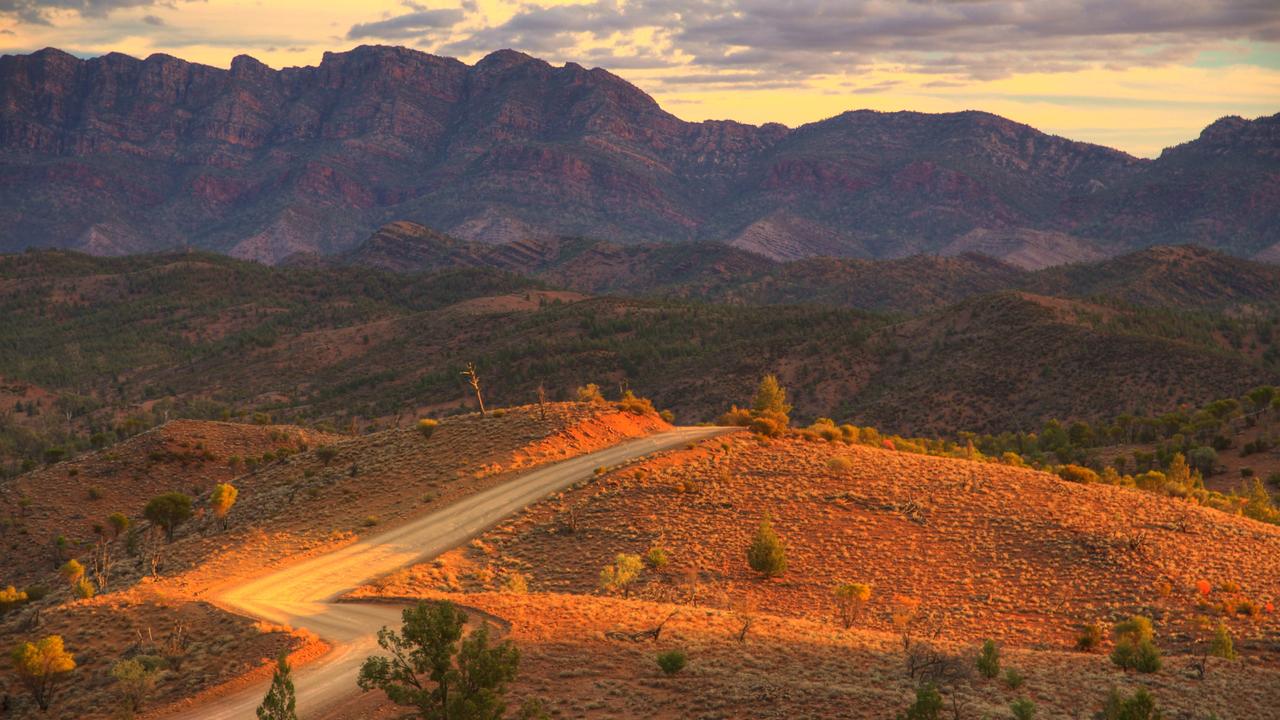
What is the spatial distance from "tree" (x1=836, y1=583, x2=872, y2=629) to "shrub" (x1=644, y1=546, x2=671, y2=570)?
20.3ft

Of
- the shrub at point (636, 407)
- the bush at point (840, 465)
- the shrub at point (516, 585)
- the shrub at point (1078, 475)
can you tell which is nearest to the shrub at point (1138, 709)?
the shrub at point (516, 585)

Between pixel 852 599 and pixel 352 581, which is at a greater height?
pixel 852 599

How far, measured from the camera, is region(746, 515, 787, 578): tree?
114ft

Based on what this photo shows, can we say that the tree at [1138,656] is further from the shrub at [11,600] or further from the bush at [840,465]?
the shrub at [11,600]

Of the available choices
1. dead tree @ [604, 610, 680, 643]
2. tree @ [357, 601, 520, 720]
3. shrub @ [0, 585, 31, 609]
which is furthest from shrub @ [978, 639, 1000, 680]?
shrub @ [0, 585, 31, 609]

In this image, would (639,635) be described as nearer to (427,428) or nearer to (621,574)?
(621,574)

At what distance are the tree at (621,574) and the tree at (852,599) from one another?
6.51 meters

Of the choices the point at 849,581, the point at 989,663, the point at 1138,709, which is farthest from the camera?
the point at 849,581


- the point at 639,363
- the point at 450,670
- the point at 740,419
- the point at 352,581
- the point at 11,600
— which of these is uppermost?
the point at 450,670

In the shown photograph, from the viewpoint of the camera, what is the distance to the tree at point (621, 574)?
33312 mm

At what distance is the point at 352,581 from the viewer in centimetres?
3431

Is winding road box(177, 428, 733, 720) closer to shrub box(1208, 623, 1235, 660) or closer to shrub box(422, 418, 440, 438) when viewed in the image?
shrub box(422, 418, 440, 438)

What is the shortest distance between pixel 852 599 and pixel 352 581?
1616 centimetres

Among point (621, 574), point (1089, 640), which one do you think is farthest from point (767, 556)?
point (1089, 640)
